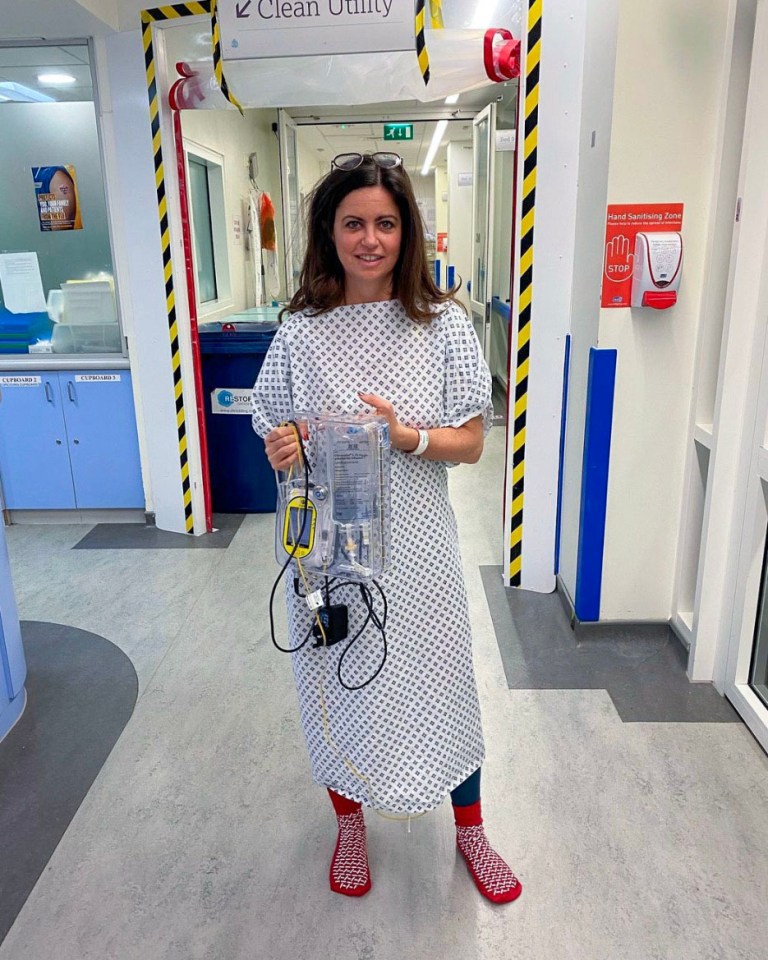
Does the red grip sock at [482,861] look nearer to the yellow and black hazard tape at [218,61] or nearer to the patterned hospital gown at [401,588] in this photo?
the patterned hospital gown at [401,588]

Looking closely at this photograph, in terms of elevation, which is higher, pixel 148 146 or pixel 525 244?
pixel 148 146

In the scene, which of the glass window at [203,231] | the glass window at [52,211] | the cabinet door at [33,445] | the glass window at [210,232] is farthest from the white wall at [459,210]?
the cabinet door at [33,445]

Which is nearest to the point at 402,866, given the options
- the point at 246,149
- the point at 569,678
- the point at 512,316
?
the point at 569,678

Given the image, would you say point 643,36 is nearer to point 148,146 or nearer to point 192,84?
point 192,84

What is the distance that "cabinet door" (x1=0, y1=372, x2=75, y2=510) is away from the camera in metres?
4.07

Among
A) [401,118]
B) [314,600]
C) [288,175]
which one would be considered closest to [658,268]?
[314,600]

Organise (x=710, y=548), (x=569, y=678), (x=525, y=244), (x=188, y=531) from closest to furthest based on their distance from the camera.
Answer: (x=710, y=548) → (x=569, y=678) → (x=525, y=244) → (x=188, y=531)

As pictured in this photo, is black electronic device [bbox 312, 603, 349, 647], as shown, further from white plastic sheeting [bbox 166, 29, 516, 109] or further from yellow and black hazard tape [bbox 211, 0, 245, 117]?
yellow and black hazard tape [bbox 211, 0, 245, 117]

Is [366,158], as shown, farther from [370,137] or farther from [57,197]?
[370,137]

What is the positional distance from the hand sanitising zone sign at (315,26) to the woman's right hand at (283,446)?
74.2 inches

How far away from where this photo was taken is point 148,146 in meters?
3.56

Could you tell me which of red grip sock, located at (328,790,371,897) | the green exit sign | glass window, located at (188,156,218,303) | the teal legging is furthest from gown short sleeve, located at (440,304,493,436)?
the green exit sign

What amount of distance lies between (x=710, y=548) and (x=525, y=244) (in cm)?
139

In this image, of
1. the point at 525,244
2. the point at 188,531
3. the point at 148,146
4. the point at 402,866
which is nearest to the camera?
the point at 402,866
